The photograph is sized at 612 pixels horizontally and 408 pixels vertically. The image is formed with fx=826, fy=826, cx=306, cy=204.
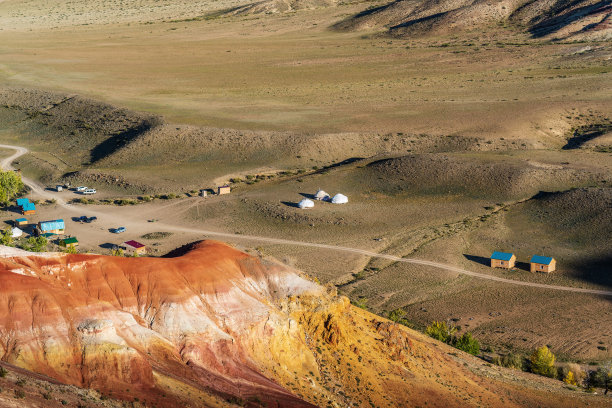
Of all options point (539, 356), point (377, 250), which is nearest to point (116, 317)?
point (539, 356)

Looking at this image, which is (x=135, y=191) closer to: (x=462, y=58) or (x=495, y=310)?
(x=495, y=310)

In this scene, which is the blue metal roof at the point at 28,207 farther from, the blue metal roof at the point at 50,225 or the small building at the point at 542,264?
the small building at the point at 542,264

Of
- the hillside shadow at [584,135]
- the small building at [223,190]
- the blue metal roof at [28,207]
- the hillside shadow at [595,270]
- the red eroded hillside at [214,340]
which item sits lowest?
the hillside shadow at [584,135]

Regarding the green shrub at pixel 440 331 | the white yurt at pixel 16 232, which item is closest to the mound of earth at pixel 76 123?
the white yurt at pixel 16 232

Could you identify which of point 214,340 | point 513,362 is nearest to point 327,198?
point 513,362

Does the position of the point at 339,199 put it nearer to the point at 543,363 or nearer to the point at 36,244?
the point at 36,244

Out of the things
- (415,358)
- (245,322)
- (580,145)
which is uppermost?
(245,322)
